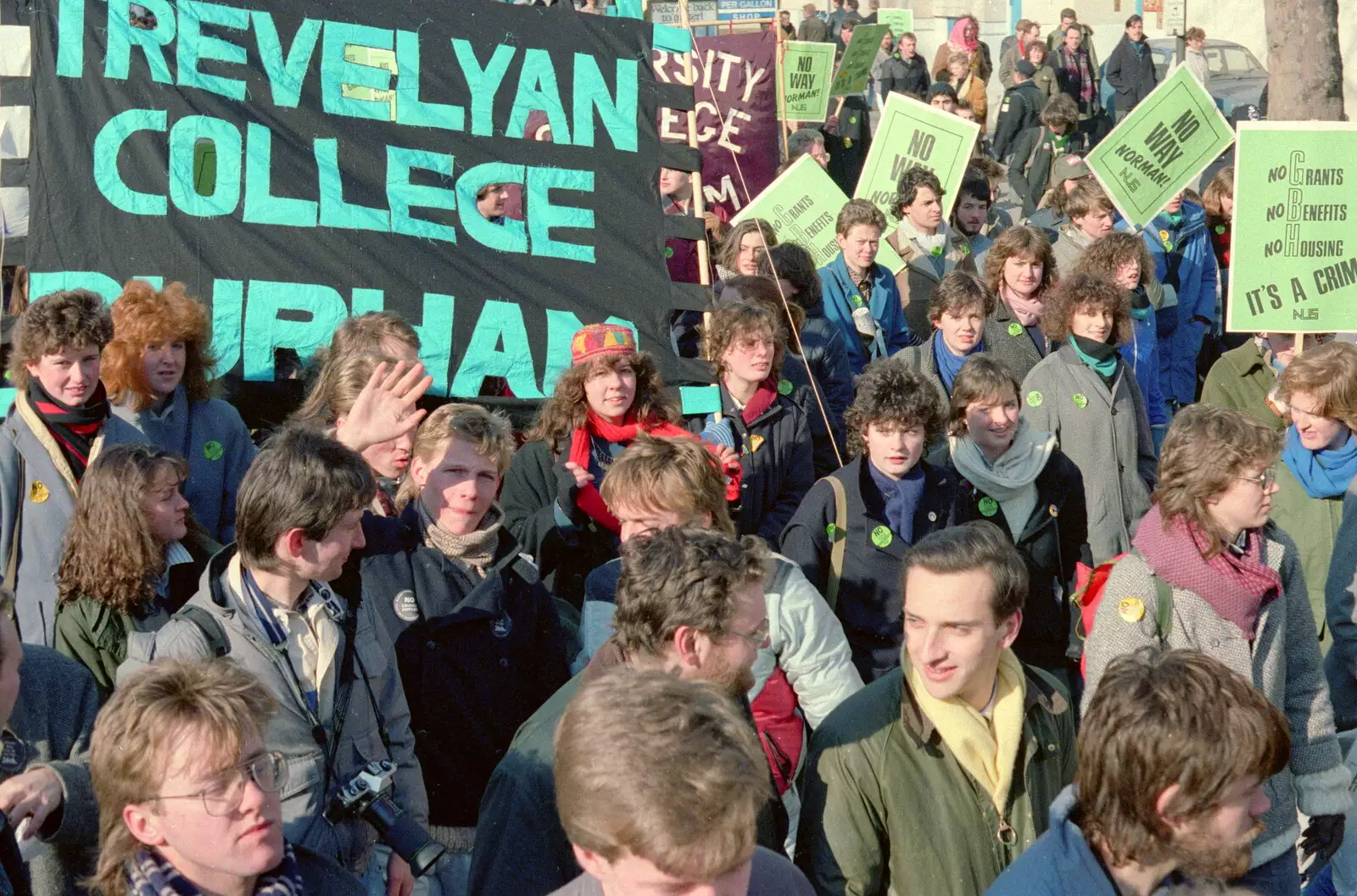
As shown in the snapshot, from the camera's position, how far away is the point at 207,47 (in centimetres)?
613

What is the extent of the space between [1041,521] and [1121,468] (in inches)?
37.2

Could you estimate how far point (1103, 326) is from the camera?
21.8 ft

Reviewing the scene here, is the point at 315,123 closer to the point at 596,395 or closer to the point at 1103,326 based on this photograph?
the point at 596,395

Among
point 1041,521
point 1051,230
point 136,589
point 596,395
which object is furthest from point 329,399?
point 1051,230

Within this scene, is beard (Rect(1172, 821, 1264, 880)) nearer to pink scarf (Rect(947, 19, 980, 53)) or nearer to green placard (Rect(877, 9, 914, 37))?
pink scarf (Rect(947, 19, 980, 53))

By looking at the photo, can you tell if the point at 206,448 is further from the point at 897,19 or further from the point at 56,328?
the point at 897,19

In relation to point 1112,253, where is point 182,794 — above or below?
below

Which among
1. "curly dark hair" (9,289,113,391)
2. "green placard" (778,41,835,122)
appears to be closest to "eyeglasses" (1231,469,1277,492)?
"curly dark hair" (9,289,113,391)

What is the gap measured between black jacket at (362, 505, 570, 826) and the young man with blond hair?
6.04 ft

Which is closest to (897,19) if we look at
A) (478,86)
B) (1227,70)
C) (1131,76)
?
(1131,76)

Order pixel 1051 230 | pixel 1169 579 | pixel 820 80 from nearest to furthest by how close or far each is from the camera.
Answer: pixel 1169 579
pixel 1051 230
pixel 820 80

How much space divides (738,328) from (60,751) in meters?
3.47

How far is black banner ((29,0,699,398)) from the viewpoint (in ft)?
19.5

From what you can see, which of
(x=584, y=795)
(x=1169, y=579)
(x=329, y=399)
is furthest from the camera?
(x=329, y=399)
